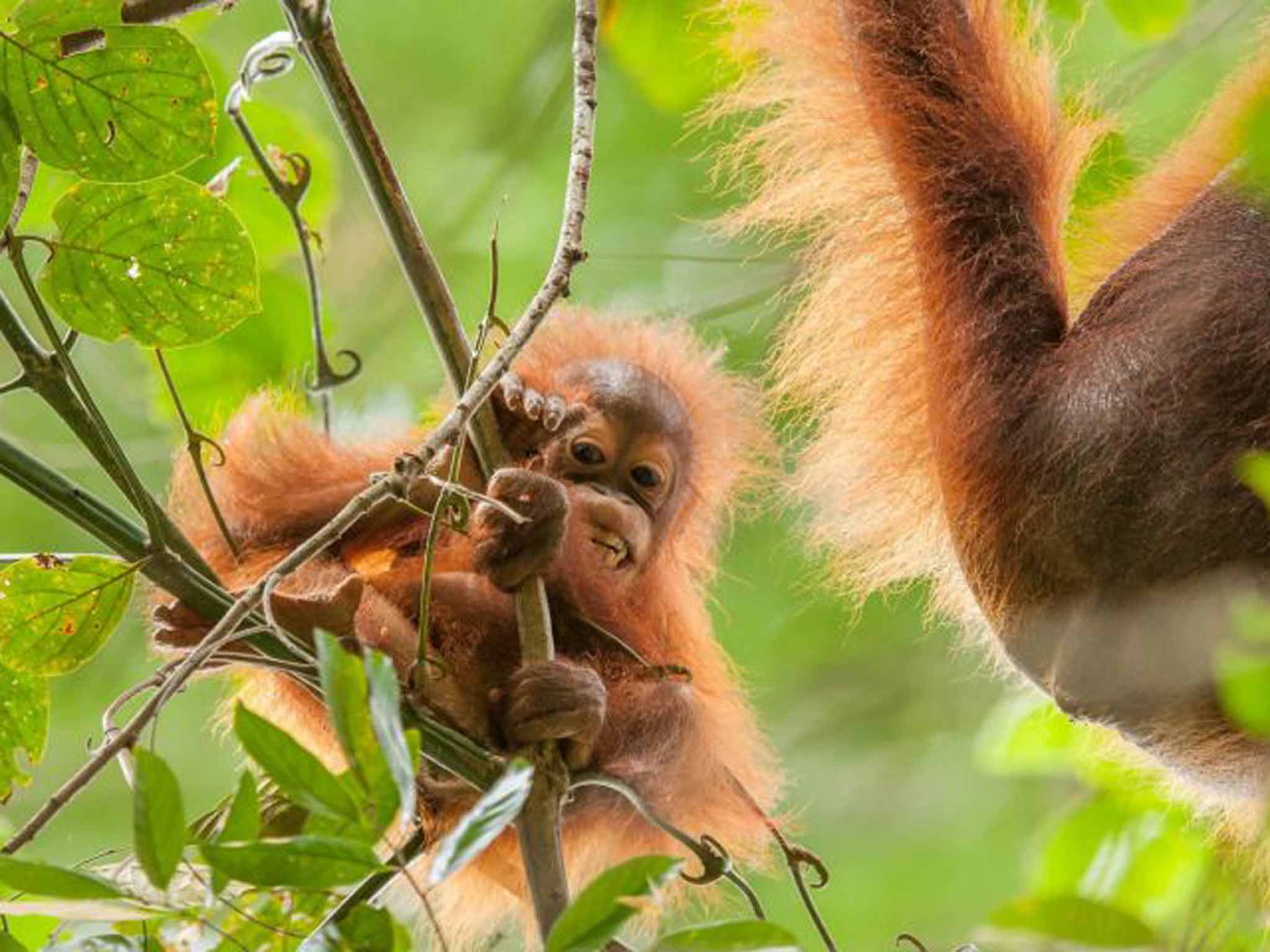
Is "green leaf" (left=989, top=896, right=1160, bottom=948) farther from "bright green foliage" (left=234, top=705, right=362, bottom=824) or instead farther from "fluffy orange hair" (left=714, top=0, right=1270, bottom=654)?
"fluffy orange hair" (left=714, top=0, right=1270, bottom=654)

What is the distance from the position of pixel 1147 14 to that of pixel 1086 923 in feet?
5.21

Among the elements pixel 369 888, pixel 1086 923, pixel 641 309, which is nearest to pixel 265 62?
pixel 369 888

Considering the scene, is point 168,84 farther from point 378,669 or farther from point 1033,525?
point 1033,525

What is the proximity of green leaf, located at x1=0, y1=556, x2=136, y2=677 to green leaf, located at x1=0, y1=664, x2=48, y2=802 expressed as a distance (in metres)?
0.04

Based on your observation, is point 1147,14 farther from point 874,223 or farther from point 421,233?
Answer: point 421,233

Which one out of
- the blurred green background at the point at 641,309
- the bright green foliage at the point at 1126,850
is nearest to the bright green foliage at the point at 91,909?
the bright green foliage at the point at 1126,850

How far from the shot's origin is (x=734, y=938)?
1.12m

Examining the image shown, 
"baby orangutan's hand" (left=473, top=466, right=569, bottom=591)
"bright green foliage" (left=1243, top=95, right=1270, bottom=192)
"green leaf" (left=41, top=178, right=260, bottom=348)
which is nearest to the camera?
"bright green foliage" (left=1243, top=95, right=1270, bottom=192)

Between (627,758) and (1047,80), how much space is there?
0.91 m

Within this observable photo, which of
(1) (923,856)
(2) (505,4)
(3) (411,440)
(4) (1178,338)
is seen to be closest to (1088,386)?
(4) (1178,338)

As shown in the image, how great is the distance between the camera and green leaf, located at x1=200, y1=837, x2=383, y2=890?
1033 millimetres

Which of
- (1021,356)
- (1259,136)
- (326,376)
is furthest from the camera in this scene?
(326,376)

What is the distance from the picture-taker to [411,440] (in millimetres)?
2531

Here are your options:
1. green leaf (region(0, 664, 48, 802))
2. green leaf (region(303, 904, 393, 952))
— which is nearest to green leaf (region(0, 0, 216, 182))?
green leaf (region(0, 664, 48, 802))
